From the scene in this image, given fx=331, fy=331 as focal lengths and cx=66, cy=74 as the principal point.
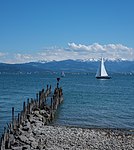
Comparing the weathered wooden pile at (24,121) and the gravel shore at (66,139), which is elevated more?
the weathered wooden pile at (24,121)

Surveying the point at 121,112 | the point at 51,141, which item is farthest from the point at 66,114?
the point at 51,141

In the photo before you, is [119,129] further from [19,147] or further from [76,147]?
[19,147]

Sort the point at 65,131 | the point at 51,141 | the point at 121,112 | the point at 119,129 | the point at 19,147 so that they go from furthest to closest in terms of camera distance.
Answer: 1. the point at 121,112
2. the point at 119,129
3. the point at 65,131
4. the point at 51,141
5. the point at 19,147

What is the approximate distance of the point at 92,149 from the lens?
78.4 feet

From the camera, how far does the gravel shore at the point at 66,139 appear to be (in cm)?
2386

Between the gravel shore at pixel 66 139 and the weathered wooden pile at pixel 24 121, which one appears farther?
the gravel shore at pixel 66 139

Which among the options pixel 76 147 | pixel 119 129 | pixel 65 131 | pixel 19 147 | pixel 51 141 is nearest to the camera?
pixel 19 147

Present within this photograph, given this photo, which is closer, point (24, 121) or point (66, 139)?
point (66, 139)

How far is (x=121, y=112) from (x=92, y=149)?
22969mm

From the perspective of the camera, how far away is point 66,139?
26.3m

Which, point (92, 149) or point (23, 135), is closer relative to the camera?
point (92, 149)

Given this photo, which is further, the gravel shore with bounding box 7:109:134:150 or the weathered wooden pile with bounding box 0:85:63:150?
the gravel shore with bounding box 7:109:134:150

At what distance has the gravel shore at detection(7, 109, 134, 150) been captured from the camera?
78.3 feet

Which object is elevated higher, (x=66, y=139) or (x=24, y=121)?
(x=24, y=121)
